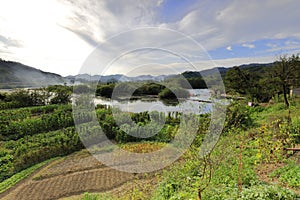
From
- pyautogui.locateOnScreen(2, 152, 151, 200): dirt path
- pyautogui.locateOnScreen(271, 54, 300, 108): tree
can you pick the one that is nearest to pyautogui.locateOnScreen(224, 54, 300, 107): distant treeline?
pyautogui.locateOnScreen(271, 54, 300, 108): tree

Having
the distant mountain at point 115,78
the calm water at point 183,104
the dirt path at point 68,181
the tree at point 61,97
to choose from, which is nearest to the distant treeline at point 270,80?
the calm water at point 183,104

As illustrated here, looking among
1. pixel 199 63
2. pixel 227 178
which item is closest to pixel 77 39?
pixel 199 63

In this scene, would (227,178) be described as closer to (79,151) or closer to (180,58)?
(180,58)

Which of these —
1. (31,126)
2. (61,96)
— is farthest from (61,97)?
(31,126)

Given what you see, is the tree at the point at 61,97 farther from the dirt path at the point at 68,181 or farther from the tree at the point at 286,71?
the tree at the point at 286,71

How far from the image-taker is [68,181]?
3.96 meters

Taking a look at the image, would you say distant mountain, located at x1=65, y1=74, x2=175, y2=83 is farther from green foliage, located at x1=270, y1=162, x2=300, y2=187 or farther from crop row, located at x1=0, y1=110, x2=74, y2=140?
crop row, located at x1=0, y1=110, x2=74, y2=140

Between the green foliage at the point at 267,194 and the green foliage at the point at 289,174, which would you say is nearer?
the green foliage at the point at 267,194

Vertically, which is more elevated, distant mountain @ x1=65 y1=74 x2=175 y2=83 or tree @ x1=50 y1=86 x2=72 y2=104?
distant mountain @ x1=65 y1=74 x2=175 y2=83

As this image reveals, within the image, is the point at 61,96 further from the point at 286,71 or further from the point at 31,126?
the point at 286,71

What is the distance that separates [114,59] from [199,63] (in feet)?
3.55

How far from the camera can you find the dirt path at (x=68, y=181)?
3.56m

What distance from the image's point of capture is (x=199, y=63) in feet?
8.27

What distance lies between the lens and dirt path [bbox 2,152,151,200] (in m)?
3.56
